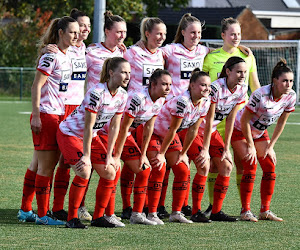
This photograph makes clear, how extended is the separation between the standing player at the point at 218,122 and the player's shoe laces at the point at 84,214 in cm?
100

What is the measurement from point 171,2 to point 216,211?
91.8 ft

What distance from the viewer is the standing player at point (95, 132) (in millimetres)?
6121

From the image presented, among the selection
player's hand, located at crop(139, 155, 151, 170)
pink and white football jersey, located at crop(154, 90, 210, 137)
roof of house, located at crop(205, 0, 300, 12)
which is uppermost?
roof of house, located at crop(205, 0, 300, 12)

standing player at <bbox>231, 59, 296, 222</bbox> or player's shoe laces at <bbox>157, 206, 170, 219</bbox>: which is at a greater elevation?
standing player at <bbox>231, 59, 296, 222</bbox>

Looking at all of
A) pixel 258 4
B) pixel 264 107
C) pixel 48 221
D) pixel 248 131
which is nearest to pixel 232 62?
pixel 264 107

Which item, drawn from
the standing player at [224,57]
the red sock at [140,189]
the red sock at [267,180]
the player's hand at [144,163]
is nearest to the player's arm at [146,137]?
the player's hand at [144,163]

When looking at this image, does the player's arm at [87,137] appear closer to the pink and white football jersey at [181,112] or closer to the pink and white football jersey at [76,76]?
the pink and white football jersey at [76,76]

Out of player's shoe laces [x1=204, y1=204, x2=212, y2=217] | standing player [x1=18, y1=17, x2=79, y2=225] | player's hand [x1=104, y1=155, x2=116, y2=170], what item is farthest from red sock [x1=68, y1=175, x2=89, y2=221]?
player's shoe laces [x1=204, y1=204, x2=212, y2=217]

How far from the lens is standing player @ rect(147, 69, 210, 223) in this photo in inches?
258

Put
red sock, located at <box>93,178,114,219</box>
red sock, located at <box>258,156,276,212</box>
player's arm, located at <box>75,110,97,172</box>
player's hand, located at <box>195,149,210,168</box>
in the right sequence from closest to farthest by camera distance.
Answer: player's arm, located at <box>75,110,97,172</box> → red sock, located at <box>93,178,114,219</box> → player's hand, located at <box>195,149,210,168</box> → red sock, located at <box>258,156,276,212</box>

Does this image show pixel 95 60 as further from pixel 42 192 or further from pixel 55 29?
pixel 42 192

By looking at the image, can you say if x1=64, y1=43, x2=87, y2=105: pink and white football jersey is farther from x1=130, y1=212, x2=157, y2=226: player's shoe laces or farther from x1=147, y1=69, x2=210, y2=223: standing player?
x1=130, y1=212, x2=157, y2=226: player's shoe laces

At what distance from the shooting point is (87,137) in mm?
6094

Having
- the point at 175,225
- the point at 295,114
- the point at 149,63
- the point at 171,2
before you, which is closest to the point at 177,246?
the point at 175,225
